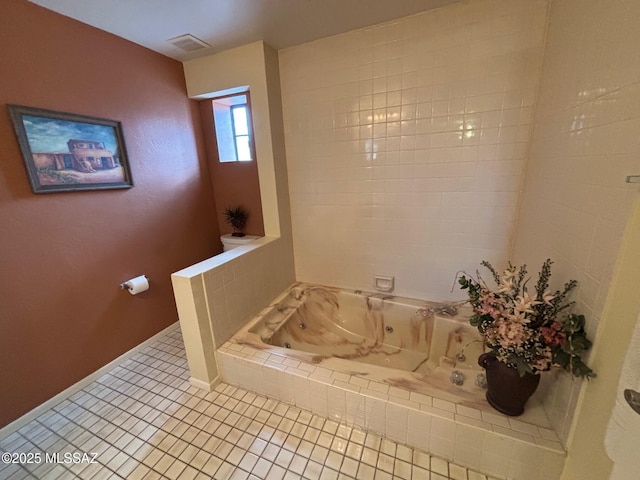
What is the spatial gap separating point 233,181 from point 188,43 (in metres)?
1.05

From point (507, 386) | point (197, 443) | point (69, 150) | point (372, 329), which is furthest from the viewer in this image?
point (372, 329)

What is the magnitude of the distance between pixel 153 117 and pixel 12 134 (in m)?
0.81

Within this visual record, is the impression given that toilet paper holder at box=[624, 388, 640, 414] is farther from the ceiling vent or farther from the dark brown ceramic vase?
the ceiling vent

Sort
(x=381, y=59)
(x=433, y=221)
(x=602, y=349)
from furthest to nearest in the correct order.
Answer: (x=433, y=221) < (x=381, y=59) < (x=602, y=349)

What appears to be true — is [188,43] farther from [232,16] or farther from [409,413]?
[409,413]

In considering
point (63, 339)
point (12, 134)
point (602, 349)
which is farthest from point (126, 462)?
point (602, 349)

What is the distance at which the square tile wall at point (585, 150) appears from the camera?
2.43 ft

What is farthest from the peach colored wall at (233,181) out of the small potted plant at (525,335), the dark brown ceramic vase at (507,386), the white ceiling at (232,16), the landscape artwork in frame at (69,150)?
the dark brown ceramic vase at (507,386)

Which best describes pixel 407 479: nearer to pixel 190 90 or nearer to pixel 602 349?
pixel 602 349

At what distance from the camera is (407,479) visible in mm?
1071

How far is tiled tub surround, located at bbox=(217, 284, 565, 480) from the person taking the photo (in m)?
1.00

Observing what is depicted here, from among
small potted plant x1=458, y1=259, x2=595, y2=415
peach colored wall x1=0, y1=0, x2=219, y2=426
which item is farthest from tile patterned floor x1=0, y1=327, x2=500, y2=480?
small potted plant x1=458, y1=259, x2=595, y2=415

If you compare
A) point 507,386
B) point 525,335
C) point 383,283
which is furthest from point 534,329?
point 383,283

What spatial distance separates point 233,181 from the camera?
2.39m
